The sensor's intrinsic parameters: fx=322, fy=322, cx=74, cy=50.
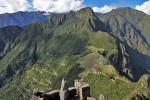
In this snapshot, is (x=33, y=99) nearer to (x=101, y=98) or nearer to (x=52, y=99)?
(x=52, y=99)

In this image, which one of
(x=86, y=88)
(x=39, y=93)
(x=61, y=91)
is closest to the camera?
(x=39, y=93)

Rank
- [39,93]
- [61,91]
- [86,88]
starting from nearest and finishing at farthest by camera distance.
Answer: [39,93] < [61,91] < [86,88]

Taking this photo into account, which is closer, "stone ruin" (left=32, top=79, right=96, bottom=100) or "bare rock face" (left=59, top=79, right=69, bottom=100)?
"stone ruin" (left=32, top=79, right=96, bottom=100)

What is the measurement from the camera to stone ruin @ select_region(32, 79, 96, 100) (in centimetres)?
2281

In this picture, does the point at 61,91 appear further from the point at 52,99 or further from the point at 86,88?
the point at 86,88

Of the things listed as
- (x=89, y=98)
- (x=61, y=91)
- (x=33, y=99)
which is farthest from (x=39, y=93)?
(x=89, y=98)

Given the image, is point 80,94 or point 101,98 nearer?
point 101,98

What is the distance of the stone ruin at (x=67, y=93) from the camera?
898 inches

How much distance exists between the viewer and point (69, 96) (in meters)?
25.4

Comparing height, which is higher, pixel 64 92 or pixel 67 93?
pixel 64 92

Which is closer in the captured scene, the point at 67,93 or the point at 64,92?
the point at 64,92

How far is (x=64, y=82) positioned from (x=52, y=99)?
215cm

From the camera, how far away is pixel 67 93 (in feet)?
80.5

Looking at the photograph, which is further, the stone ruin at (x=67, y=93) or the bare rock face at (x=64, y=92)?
the bare rock face at (x=64, y=92)
